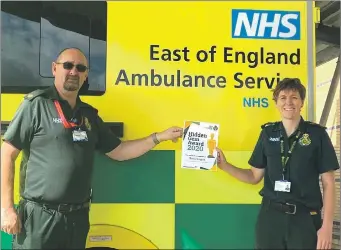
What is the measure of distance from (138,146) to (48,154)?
52cm

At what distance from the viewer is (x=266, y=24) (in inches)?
115

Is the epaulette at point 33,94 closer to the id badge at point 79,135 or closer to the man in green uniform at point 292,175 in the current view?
the id badge at point 79,135

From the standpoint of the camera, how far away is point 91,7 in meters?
2.85

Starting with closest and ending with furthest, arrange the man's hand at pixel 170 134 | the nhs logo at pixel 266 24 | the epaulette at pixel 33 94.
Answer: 1. the epaulette at pixel 33 94
2. the man's hand at pixel 170 134
3. the nhs logo at pixel 266 24

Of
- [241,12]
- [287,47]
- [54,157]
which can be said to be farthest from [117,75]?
[287,47]

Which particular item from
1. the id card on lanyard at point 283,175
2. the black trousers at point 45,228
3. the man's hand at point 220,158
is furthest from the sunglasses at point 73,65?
the id card on lanyard at point 283,175

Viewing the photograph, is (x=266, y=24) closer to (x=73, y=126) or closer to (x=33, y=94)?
(x=73, y=126)

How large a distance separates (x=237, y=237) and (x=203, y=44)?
1192 mm

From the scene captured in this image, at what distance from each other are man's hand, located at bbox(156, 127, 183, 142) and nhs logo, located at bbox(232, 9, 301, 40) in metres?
A: 0.69

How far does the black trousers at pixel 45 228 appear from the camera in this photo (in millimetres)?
2594

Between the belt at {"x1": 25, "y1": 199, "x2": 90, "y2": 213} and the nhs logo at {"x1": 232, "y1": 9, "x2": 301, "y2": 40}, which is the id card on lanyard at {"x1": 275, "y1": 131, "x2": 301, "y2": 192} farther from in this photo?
the belt at {"x1": 25, "y1": 199, "x2": 90, "y2": 213}

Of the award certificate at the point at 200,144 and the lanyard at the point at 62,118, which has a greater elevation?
the lanyard at the point at 62,118

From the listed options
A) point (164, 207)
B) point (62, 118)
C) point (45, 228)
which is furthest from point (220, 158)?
point (45, 228)

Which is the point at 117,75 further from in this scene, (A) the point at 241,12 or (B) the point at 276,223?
(B) the point at 276,223
